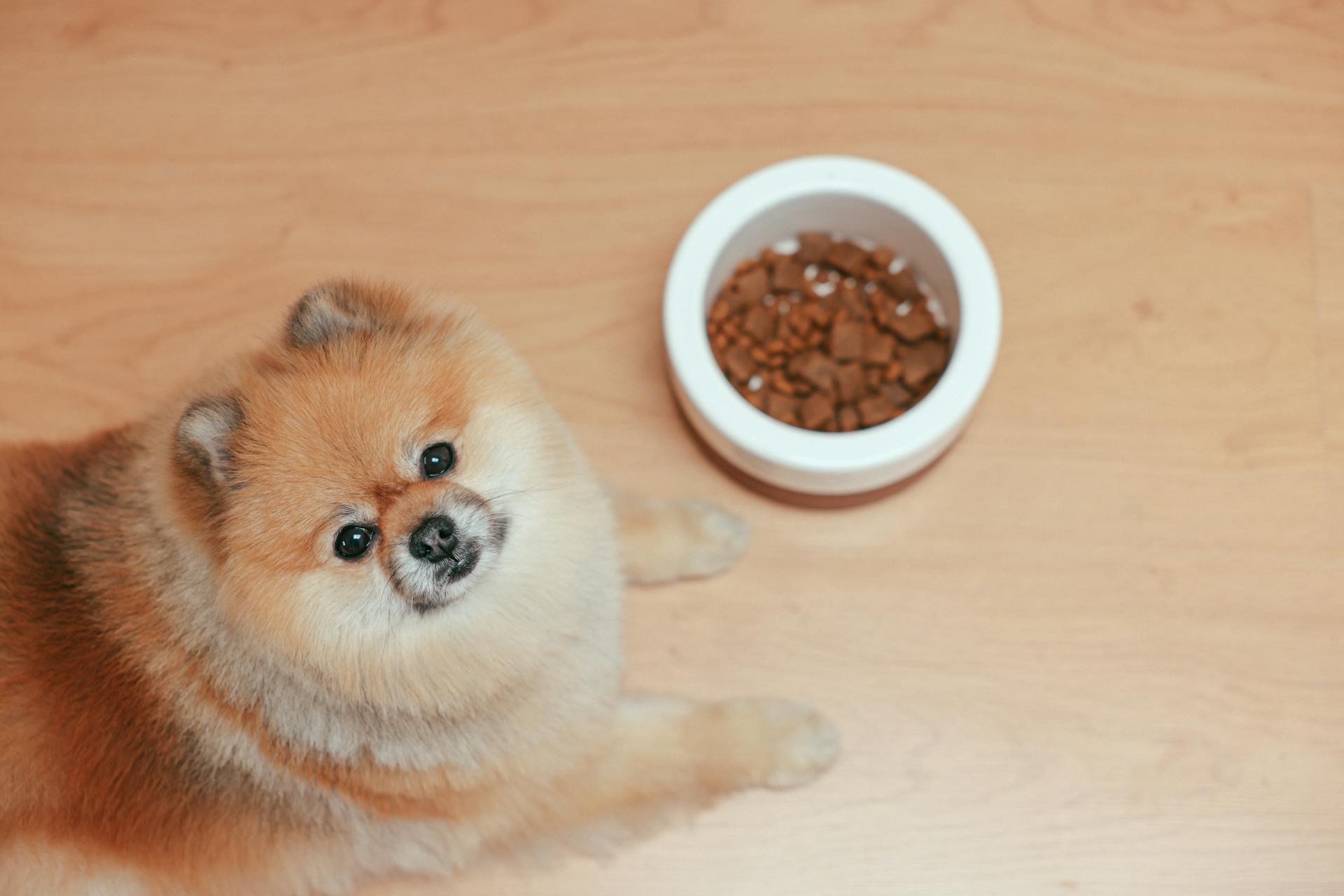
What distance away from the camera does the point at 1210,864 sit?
1467mm

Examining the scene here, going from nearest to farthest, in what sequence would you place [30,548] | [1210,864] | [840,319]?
[30,548], [1210,864], [840,319]

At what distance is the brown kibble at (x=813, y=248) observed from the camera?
1563 mm

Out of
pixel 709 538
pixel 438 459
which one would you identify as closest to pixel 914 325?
pixel 709 538

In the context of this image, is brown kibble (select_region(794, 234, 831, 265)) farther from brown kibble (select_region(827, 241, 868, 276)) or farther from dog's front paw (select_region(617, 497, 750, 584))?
dog's front paw (select_region(617, 497, 750, 584))

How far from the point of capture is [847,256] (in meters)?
1.57

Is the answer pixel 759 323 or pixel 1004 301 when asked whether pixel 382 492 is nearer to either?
pixel 759 323

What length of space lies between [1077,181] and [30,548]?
1530mm

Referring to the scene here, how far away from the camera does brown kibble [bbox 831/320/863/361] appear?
1.55 metres

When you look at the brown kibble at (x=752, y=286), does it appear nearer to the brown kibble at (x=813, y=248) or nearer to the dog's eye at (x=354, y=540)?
the brown kibble at (x=813, y=248)

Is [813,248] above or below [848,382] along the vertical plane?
above

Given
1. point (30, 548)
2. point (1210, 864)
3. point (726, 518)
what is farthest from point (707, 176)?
point (1210, 864)

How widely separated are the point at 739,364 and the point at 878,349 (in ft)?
0.67

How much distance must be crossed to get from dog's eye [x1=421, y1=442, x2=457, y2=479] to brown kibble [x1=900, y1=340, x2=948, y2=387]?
75 centimetres

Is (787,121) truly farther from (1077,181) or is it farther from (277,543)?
(277,543)
